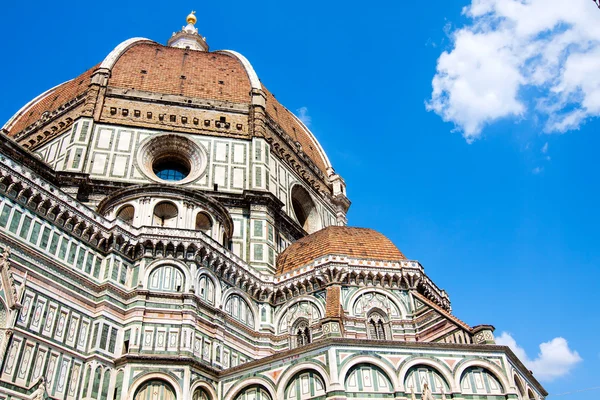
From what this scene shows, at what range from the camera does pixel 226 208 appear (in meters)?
30.7

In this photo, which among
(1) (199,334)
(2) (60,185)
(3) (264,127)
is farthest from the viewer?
(3) (264,127)

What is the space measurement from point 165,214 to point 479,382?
1562cm

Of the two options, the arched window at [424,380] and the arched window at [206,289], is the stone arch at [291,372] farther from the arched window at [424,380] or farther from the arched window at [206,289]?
the arched window at [206,289]

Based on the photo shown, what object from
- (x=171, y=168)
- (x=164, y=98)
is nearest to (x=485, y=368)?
(x=171, y=168)

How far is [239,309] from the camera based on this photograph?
2589 centimetres

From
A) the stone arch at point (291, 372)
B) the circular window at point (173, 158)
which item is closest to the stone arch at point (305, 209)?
the circular window at point (173, 158)

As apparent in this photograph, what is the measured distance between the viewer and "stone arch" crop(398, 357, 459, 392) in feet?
65.1

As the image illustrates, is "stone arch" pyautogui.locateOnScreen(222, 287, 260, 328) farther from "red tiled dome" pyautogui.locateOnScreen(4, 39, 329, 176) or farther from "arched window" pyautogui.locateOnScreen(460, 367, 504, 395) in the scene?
"red tiled dome" pyautogui.locateOnScreen(4, 39, 329, 176)

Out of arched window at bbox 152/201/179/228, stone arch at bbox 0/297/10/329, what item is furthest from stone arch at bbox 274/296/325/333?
stone arch at bbox 0/297/10/329

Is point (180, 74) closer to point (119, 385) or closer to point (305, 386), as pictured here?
point (119, 385)

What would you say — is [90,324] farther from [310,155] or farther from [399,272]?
[310,155]

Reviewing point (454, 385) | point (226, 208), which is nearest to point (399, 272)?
point (454, 385)

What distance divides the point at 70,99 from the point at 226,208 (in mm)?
14063

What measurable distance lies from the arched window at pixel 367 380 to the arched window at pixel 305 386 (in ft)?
3.37
